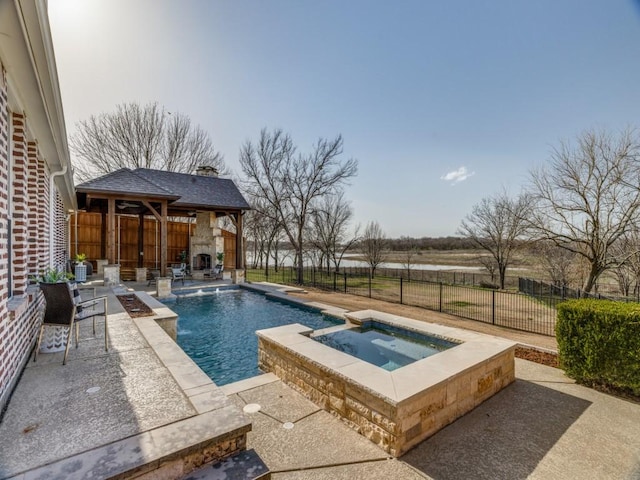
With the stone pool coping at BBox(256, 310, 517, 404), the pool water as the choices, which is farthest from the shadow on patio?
the pool water

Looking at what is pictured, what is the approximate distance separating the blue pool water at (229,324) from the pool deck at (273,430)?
157 cm

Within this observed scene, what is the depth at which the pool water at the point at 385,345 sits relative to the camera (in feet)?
14.7

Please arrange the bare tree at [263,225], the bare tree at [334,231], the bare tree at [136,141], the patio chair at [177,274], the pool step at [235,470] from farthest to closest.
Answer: the bare tree at [334,231] < the bare tree at [263,225] < the bare tree at [136,141] < the patio chair at [177,274] < the pool step at [235,470]

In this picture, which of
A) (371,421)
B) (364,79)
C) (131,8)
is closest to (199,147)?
(364,79)

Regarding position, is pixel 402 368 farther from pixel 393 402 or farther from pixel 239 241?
pixel 239 241

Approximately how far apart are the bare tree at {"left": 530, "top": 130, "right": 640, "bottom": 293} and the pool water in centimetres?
875

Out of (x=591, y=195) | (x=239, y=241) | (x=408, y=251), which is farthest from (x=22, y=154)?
(x=408, y=251)

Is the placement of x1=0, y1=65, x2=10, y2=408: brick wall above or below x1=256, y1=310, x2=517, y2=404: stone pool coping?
above

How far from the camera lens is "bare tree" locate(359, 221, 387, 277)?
82.1ft

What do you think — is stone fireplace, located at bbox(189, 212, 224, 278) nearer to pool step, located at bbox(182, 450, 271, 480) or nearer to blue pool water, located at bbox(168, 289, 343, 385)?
blue pool water, located at bbox(168, 289, 343, 385)

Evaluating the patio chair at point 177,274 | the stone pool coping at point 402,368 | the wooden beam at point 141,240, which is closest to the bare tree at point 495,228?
the stone pool coping at point 402,368

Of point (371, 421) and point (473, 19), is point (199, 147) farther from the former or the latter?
point (371, 421)

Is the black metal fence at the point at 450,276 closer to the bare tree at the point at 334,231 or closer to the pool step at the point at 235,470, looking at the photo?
the bare tree at the point at 334,231

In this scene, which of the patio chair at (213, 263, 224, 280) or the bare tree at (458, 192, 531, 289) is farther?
the bare tree at (458, 192, 531, 289)
